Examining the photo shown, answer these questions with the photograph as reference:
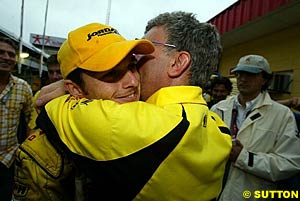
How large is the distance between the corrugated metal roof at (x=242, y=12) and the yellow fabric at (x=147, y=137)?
429 cm

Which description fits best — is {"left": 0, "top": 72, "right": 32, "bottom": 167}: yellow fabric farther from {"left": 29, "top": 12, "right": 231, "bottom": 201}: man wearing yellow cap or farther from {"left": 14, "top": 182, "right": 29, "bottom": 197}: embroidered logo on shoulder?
{"left": 29, "top": 12, "right": 231, "bottom": 201}: man wearing yellow cap

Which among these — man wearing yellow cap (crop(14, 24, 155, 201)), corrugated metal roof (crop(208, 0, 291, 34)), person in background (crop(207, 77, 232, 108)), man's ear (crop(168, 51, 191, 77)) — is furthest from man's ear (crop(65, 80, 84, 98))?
corrugated metal roof (crop(208, 0, 291, 34))

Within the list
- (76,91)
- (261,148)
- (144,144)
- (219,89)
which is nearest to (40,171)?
(76,91)

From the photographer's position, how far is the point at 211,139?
90cm

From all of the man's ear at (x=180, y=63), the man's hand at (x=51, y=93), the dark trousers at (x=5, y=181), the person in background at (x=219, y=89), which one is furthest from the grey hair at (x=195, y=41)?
the person in background at (x=219, y=89)

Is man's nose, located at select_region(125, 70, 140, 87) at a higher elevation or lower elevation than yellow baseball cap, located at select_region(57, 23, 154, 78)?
lower

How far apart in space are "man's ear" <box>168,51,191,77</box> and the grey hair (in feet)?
0.06

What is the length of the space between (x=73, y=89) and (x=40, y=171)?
0.29 metres

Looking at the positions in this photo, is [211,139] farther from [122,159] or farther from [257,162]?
[257,162]

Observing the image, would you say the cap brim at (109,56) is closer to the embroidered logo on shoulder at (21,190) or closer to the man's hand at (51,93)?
the man's hand at (51,93)

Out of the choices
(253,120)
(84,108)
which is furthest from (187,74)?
(253,120)

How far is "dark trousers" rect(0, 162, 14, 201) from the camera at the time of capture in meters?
2.97

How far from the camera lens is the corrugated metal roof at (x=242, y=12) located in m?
4.77

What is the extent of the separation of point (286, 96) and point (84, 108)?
6100mm
